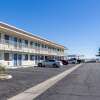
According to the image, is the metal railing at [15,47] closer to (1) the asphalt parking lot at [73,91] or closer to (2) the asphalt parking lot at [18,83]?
(2) the asphalt parking lot at [18,83]

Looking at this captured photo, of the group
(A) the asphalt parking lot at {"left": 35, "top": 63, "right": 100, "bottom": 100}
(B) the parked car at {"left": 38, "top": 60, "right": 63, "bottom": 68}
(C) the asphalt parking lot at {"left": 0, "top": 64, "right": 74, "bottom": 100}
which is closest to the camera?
(A) the asphalt parking lot at {"left": 35, "top": 63, "right": 100, "bottom": 100}

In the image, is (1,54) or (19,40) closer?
(1,54)

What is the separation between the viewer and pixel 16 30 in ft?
135

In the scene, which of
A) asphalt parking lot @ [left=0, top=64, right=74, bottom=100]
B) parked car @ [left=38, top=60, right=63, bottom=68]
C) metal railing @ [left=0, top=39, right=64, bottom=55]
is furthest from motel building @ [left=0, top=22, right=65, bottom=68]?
asphalt parking lot @ [left=0, top=64, right=74, bottom=100]

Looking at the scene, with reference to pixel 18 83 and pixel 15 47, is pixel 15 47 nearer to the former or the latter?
pixel 15 47

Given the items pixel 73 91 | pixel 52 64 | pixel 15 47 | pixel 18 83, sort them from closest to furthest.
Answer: pixel 73 91, pixel 18 83, pixel 15 47, pixel 52 64

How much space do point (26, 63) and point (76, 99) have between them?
3845cm

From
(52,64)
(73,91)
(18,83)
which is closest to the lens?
(73,91)

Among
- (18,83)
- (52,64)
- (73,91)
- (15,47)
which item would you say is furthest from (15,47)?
(73,91)

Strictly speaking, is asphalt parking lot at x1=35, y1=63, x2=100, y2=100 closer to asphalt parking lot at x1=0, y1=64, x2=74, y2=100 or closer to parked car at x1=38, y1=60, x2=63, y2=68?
asphalt parking lot at x1=0, y1=64, x2=74, y2=100

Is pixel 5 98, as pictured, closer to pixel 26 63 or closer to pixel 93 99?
pixel 93 99

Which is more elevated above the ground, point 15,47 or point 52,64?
point 15,47

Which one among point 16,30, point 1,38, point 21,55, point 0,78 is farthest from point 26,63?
point 0,78

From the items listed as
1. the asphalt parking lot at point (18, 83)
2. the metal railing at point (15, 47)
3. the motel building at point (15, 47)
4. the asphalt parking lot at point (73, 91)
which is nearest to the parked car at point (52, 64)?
the motel building at point (15, 47)
